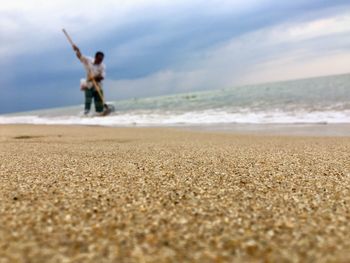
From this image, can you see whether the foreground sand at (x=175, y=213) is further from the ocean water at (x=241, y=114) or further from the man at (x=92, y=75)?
the man at (x=92, y=75)

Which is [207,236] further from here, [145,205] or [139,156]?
[139,156]

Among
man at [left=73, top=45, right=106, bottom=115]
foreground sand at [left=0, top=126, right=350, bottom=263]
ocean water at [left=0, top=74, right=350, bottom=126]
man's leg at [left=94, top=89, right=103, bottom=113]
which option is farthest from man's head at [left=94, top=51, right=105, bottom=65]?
foreground sand at [left=0, top=126, right=350, bottom=263]

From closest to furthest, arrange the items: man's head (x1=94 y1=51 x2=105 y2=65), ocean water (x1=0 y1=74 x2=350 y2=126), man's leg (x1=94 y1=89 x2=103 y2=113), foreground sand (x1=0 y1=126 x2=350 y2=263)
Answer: foreground sand (x1=0 y1=126 x2=350 y2=263) → ocean water (x1=0 y1=74 x2=350 y2=126) → man's head (x1=94 y1=51 x2=105 y2=65) → man's leg (x1=94 y1=89 x2=103 y2=113)

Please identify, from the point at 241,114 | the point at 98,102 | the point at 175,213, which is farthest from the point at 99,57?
the point at 175,213

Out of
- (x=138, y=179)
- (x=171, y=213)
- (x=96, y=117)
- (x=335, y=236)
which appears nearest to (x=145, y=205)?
(x=171, y=213)

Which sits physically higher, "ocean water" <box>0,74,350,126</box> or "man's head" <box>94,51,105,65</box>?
"man's head" <box>94,51,105,65</box>

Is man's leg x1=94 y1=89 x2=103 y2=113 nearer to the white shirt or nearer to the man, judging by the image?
the man

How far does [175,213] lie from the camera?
1.93m

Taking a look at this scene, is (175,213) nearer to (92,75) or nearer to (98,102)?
(92,75)

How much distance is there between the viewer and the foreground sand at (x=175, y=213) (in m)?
1.46

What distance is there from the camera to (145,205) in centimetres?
207

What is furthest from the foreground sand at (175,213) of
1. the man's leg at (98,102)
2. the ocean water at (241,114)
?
the man's leg at (98,102)

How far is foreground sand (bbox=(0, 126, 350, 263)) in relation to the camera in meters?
1.46

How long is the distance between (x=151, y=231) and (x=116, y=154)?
9.60 ft
